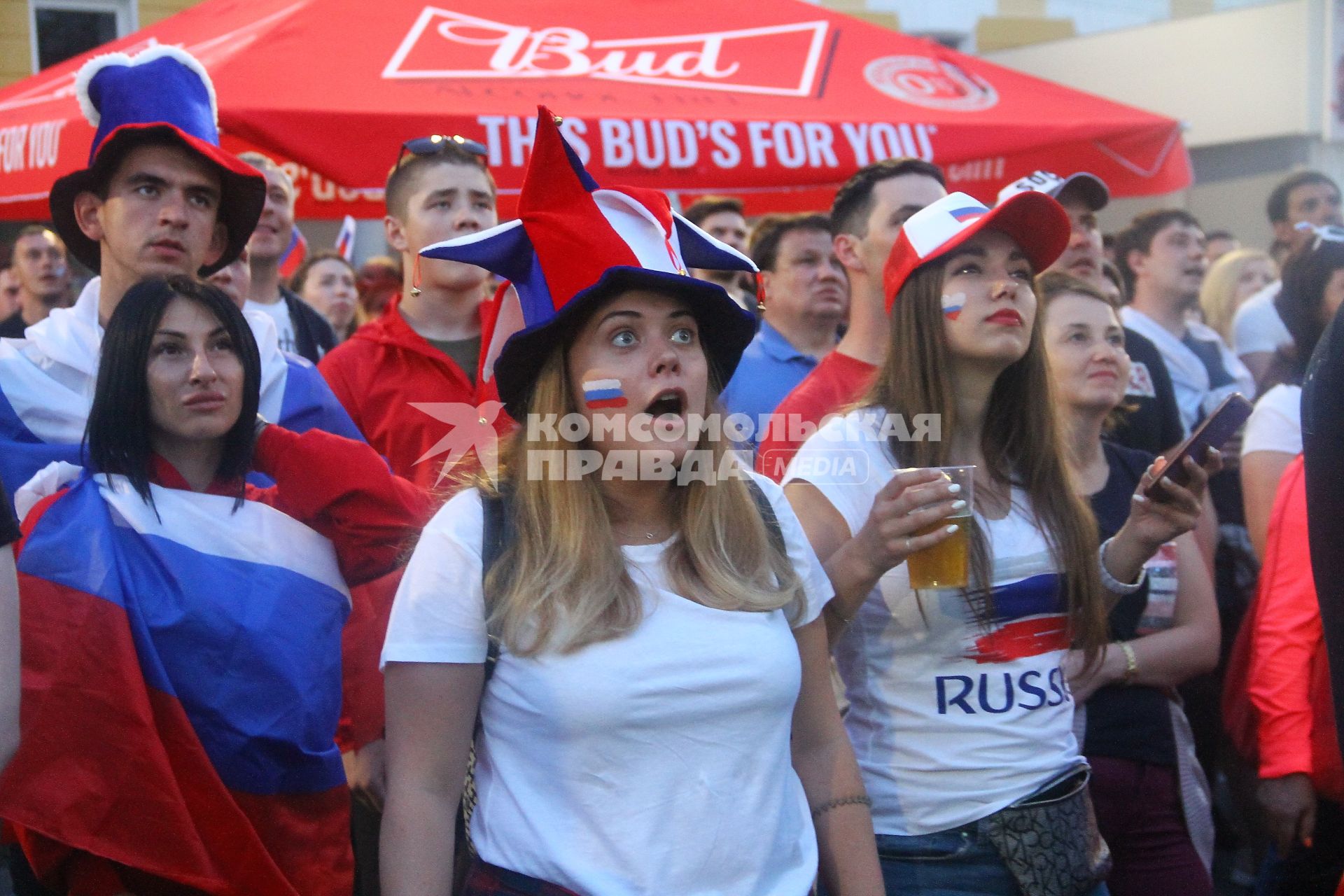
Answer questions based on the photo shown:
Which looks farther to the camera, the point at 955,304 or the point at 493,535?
the point at 955,304

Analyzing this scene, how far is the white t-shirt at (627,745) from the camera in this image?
6.50 ft

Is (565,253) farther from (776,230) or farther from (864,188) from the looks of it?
(776,230)

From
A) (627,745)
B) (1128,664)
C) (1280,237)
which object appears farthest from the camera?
(1280,237)

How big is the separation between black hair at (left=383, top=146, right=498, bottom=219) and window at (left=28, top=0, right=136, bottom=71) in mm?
7037

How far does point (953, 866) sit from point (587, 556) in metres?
0.97

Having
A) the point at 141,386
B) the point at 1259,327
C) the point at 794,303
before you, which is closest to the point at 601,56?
the point at 794,303

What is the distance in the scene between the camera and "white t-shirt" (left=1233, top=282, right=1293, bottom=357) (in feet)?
22.7

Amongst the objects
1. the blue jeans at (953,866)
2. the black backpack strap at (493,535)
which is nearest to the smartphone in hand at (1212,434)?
the blue jeans at (953,866)

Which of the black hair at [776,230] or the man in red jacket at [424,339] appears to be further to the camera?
the black hair at [776,230]

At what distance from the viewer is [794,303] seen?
5195 mm

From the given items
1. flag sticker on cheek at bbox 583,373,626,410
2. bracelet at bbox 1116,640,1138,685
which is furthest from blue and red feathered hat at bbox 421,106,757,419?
bracelet at bbox 1116,640,1138,685

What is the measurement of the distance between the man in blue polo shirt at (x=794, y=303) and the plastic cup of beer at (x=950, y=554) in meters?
2.37

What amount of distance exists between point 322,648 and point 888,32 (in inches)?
186

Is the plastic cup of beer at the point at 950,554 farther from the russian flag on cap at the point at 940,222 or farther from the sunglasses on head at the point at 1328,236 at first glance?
the sunglasses on head at the point at 1328,236
